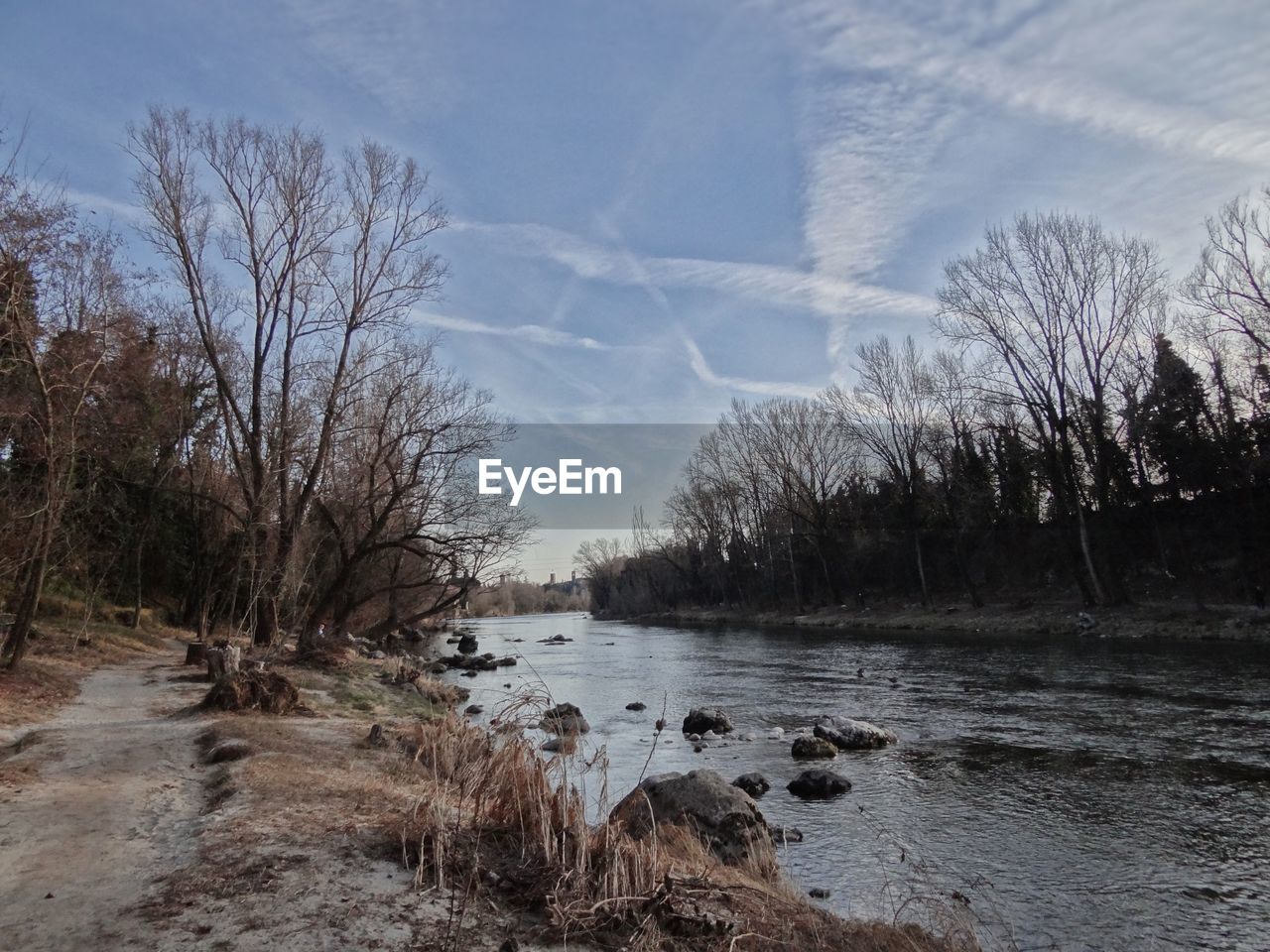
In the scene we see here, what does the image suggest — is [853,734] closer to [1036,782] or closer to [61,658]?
[1036,782]

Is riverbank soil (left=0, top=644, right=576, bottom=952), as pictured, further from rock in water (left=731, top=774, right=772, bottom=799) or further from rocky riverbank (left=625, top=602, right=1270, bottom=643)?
rocky riverbank (left=625, top=602, right=1270, bottom=643)

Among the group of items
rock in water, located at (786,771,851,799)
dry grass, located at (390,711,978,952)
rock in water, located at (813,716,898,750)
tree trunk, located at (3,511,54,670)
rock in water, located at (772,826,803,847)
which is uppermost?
tree trunk, located at (3,511,54,670)

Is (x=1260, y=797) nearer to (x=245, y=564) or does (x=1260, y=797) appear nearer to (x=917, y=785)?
(x=917, y=785)

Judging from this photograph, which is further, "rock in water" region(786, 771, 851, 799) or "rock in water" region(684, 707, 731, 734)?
"rock in water" region(684, 707, 731, 734)

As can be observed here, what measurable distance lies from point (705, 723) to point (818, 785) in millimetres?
5140

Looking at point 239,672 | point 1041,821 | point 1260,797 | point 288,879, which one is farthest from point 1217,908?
point 239,672

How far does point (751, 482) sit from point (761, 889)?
60877mm

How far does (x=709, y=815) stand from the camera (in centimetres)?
793

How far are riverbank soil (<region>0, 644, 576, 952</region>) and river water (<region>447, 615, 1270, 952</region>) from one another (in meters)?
1.96

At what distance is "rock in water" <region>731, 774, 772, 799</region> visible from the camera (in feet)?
34.6

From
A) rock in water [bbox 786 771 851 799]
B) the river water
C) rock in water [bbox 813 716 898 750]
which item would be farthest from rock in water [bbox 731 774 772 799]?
rock in water [bbox 813 716 898 750]

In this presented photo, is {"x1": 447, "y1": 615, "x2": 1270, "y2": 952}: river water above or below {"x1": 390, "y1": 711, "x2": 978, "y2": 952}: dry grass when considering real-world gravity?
below

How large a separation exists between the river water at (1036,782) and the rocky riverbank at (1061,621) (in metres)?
2.36

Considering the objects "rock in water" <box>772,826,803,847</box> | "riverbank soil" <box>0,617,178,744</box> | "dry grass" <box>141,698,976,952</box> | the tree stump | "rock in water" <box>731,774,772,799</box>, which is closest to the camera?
"dry grass" <box>141,698,976,952</box>
